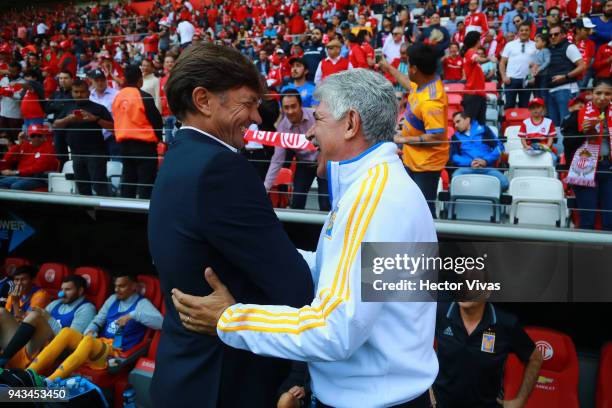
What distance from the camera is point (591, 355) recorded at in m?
4.16

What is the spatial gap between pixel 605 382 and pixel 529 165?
1.97 meters

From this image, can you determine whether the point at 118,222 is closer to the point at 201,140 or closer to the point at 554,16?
the point at 201,140

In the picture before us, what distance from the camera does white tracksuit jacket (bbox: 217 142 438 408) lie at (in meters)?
1.20

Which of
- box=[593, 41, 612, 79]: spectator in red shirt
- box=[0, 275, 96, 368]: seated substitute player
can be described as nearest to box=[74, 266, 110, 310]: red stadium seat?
box=[0, 275, 96, 368]: seated substitute player

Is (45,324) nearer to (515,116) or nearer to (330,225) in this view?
(330,225)

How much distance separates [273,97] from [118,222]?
2635mm

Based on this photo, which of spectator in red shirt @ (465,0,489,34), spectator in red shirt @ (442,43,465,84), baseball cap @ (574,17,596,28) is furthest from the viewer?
spectator in red shirt @ (465,0,489,34)

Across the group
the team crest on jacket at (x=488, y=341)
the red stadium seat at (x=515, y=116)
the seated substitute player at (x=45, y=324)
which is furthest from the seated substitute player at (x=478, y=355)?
the red stadium seat at (x=515, y=116)

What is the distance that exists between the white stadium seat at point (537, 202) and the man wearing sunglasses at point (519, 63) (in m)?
3.63

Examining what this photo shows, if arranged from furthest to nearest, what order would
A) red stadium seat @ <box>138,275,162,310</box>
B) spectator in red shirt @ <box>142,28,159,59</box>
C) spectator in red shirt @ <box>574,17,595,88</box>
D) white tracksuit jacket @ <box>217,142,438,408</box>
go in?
1. spectator in red shirt @ <box>142,28,159,59</box>
2. spectator in red shirt @ <box>574,17,595,88</box>
3. red stadium seat @ <box>138,275,162,310</box>
4. white tracksuit jacket @ <box>217,142,438,408</box>

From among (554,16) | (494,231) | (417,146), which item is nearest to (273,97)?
(417,146)

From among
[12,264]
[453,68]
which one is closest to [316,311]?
[12,264]

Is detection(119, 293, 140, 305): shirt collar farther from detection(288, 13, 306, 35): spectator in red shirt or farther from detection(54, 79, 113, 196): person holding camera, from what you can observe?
detection(288, 13, 306, 35): spectator in red shirt

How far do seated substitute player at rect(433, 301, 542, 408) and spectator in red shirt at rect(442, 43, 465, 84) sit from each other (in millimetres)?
5881
